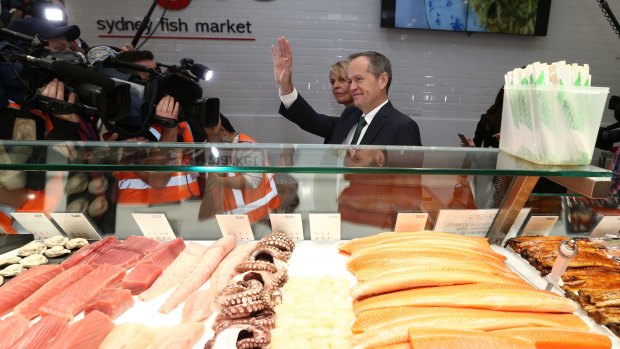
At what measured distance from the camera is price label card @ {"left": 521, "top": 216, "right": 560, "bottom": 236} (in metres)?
1.93

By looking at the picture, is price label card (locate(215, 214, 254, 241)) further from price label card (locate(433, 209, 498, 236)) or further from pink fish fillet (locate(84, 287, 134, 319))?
price label card (locate(433, 209, 498, 236))

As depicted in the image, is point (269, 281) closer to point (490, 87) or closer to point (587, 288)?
point (587, 288)

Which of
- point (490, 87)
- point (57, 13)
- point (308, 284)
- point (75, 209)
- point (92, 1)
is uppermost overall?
point (92, 1)

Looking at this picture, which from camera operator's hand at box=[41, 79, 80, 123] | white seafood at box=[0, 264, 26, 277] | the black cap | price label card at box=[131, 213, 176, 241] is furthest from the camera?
the black cap

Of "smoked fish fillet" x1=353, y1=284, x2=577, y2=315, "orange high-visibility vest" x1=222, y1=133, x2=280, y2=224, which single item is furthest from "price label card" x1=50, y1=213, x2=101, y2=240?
"smoked fish fillet" x1=353, y1=284, x2=577, y2=315

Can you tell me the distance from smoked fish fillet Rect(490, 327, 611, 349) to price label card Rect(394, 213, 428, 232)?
2.31 ft

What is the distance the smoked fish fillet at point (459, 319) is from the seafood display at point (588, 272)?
0.14 meters

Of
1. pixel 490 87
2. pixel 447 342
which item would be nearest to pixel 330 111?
pixel 490 87

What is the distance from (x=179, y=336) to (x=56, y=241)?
1.07 m

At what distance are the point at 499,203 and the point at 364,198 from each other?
67 centimetres

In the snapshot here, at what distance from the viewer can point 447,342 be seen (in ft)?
3.72

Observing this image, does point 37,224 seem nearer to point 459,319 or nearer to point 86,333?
point 86,333

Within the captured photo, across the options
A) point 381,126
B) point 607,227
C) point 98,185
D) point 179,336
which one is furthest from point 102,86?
point 607,227

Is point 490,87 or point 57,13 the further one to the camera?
point 490,87
